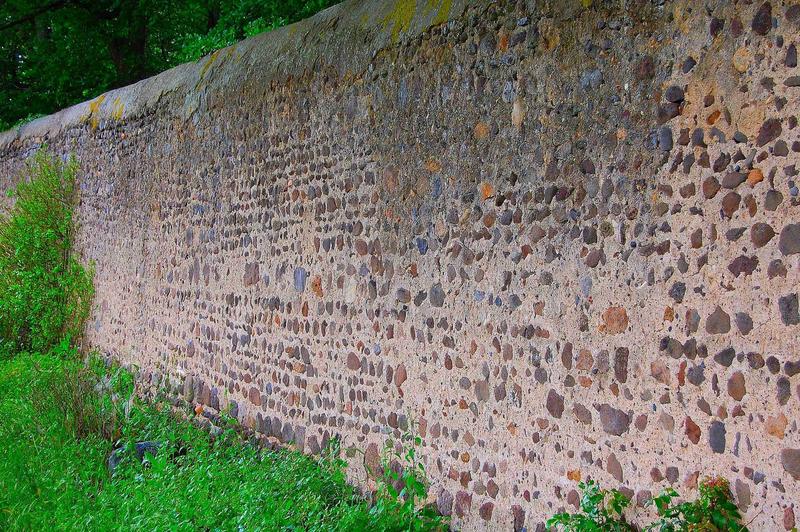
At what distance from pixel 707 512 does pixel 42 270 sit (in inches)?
337

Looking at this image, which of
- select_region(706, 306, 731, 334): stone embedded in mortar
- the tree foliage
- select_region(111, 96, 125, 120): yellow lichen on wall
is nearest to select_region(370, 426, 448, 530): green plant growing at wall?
select_region(706, 306, 731, 334): stone embedded in mortar

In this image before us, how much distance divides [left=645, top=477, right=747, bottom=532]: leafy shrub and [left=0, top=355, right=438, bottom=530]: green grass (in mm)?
1389

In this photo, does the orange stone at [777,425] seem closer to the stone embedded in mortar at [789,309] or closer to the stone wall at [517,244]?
the stone wall at [517,244]

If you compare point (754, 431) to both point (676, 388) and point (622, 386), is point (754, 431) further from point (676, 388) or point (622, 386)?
point (622, 386)

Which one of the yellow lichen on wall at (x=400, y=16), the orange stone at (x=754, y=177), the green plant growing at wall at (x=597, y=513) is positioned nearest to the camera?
the orange stone at (x=754, y=177)

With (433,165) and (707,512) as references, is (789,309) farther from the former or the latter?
(433,165)

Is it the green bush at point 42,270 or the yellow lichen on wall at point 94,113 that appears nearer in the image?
the yellow lichen on wall at point 94,113

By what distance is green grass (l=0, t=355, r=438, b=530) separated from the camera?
4.22 m

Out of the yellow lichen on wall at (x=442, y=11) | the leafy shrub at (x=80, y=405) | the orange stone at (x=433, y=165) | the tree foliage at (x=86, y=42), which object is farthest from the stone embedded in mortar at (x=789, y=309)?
the tree foliage at (x=86, y=42)

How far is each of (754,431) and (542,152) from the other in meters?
1.56

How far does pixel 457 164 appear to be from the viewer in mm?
4344

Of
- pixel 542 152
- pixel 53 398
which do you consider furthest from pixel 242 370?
pixel 542 152

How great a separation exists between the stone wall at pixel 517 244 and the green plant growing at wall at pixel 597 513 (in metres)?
0.07

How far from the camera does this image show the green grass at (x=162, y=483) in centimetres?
422
